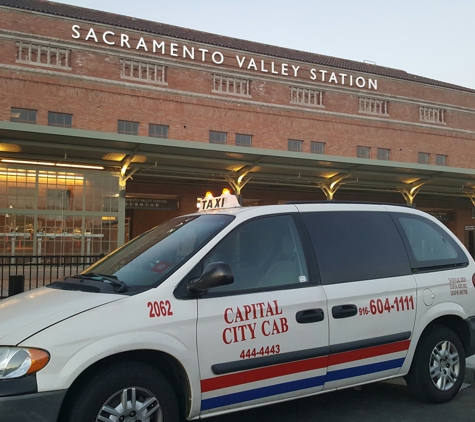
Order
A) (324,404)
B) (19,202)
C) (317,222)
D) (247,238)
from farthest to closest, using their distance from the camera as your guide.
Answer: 1. (19,202)
2. (324,404)
3. (317,222)
4. (247,238)

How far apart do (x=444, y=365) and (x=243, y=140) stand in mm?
23620

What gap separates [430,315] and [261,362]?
194cm

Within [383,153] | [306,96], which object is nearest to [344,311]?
[306,96]

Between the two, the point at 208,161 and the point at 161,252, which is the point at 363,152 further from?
the point at 161,252

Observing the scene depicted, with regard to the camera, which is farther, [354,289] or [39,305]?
[354,289]

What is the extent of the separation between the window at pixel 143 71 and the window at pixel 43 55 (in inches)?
107

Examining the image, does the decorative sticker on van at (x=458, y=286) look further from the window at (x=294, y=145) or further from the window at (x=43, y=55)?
the window at (x=294, y=145)

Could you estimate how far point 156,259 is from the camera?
3.97m

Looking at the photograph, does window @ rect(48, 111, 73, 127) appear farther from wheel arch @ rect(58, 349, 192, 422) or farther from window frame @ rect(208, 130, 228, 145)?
wheel arch @ rect(58, 349, 192, 422)

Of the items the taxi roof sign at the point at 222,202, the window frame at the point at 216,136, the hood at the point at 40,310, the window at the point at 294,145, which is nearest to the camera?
the hood at the point at 40,310

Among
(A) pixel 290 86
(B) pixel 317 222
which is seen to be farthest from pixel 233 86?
(B) pixel 317 222

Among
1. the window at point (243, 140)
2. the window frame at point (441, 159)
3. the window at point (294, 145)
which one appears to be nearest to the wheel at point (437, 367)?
the window at point (243, 140)

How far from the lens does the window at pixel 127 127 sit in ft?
81.3

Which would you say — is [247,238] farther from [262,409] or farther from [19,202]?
[19,202]
